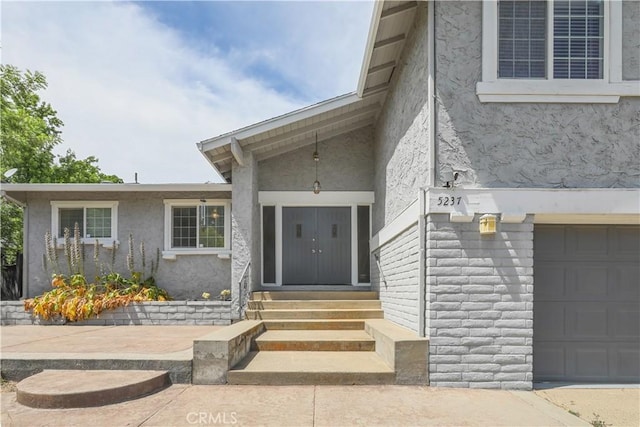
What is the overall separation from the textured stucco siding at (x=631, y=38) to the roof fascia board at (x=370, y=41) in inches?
120

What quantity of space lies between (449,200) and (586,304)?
2520mm

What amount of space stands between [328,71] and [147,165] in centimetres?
1859

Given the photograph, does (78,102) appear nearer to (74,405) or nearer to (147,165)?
(147,165)

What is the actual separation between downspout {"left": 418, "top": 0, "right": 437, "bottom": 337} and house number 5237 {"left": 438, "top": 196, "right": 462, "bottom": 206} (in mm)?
185

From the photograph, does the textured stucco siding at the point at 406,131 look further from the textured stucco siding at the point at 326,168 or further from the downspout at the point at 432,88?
the textured stucco siding at the point at 326,168

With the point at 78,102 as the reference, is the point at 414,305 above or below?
below

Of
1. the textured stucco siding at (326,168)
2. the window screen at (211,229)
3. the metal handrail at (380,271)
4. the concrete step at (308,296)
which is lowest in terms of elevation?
the concrete step at (308,296)

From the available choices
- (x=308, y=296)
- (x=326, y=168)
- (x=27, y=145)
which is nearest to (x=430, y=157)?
(x=308, y=296)

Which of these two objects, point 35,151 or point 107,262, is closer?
point 107,262

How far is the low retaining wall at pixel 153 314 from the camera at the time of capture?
917cm

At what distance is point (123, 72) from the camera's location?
11.6 metres

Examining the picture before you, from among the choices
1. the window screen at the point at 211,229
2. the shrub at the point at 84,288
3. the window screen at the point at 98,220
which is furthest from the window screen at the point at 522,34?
the window screen at the point at 98,220

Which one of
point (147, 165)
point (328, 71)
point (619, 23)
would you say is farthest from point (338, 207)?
point (147, 165)

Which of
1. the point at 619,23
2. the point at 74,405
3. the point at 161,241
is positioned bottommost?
the point at 74,405
